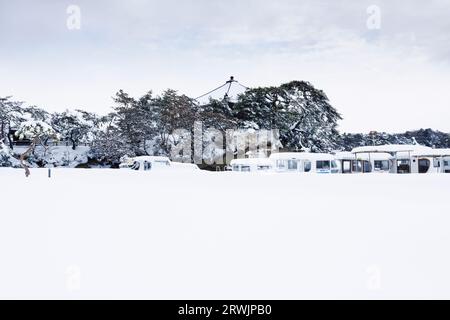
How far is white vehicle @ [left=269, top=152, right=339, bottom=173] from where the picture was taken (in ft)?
79.9

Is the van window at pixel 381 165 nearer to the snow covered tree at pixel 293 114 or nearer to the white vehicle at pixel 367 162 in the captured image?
the white vehicle at pixel 367 162

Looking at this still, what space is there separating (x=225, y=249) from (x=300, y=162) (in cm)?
2025

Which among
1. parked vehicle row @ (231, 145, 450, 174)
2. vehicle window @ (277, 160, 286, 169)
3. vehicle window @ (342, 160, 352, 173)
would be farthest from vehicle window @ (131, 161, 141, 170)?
vehicle window @ (342, 160, 352, 173)

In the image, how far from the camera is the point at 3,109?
33.7 m

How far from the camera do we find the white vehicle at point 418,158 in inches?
926

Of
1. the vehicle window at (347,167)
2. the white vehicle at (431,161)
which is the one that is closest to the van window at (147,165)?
the vehicle window at (347,167)

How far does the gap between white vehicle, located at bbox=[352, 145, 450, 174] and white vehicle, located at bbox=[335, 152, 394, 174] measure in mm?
1768

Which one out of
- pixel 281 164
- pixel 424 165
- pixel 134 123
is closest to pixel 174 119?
pixel 134 123

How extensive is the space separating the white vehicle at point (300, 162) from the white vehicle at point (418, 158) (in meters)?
2.70

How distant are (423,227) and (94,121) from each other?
36.9 m

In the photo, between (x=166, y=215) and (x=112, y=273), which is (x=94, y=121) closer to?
(x=166, y=215)

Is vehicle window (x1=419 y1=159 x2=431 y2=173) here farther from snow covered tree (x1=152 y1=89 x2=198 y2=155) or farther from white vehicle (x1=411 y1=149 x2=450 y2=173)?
snow covered tree (x1=152 y1=89 x2=198 y2=155)

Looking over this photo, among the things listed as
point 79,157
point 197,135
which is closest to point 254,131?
point 197,135

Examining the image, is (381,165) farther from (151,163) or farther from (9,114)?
(9,114)
